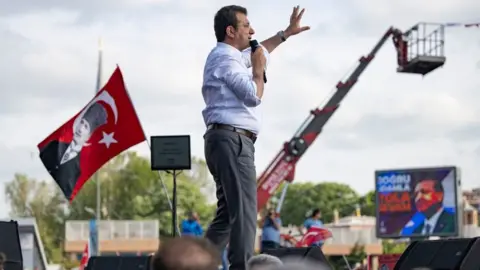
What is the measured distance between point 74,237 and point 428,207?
149ft

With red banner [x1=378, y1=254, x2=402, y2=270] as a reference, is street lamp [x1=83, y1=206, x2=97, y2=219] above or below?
above

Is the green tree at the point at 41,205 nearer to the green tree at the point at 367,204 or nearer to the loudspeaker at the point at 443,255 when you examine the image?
the green tree at the point at 367,204

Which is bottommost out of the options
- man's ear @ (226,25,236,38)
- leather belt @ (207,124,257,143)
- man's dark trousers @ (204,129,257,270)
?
man's dark trousers @ (204,129,257,270)

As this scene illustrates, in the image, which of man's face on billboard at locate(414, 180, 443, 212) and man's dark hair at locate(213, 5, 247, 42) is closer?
man's dark hair at locate(213, 5, 247, 42)

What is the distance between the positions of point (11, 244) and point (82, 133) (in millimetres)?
7602

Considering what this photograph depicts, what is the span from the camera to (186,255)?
3.31 meters

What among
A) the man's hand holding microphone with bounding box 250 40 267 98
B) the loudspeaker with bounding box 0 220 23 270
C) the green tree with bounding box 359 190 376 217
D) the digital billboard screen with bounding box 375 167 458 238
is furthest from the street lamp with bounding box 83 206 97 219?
the man's hand holding microphone with bounding box 250 40 267 98

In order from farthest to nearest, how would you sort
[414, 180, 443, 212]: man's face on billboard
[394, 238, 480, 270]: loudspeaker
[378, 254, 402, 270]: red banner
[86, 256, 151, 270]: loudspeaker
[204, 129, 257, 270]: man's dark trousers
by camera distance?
[414, 180, 443, 212]: man's face on billboard
[378, 254, 402, 270]: red banner
[86, 256, 151, 270]: loudspeaker
[204, 129, 257, 270]: man's dark trousers
[394, 238, 480, 270]: loudspeaker

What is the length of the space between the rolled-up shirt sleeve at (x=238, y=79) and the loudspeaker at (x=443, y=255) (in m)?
1.17

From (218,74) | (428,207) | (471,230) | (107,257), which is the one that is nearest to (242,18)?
(218,74)

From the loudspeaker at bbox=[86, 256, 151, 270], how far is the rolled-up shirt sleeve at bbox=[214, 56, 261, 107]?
2.01m

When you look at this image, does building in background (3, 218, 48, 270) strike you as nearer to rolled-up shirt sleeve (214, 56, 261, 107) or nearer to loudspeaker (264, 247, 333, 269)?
loudspeaker (264, 247, 333, 269)

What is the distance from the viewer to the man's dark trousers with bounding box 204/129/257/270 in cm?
605

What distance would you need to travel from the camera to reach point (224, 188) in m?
6.14
